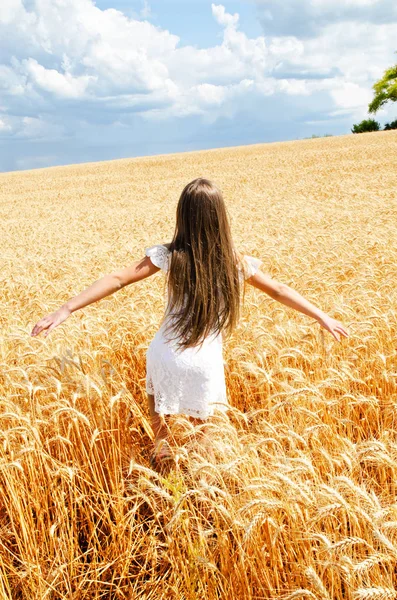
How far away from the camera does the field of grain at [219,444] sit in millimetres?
1937

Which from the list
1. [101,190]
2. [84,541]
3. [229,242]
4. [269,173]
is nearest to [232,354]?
[229,242]

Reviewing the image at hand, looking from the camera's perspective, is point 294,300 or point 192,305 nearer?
point 192,305

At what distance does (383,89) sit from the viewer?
198 feet

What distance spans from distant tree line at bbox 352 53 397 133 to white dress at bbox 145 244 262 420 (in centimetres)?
6378

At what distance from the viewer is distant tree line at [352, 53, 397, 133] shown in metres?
58.9

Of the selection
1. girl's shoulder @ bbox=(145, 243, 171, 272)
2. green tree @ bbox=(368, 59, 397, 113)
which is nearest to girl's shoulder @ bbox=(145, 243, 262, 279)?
girl's shoulder @ bbox=(145, 243, 171, 272)

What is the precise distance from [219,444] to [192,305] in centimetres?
77

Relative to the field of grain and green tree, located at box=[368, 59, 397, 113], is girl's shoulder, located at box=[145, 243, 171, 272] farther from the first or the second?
green tree, located at box=[368, 59, 397, 113]

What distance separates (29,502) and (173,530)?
0.74m

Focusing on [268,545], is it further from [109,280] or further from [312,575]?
[109,280]

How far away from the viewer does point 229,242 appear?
2697 millimetres

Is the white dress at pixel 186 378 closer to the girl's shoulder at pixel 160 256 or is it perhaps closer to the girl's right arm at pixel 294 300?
the girl's shoulder at pixel 160 256

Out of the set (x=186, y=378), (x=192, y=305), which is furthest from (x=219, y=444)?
(x=192, y=305)

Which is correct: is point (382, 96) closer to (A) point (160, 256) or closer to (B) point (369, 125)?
(B) point (369, 125)
